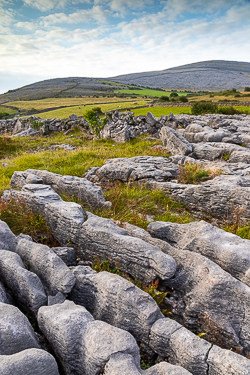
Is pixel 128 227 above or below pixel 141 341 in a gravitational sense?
above

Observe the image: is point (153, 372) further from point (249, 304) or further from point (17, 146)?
point (17, 146)

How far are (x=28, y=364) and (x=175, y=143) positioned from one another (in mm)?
20287

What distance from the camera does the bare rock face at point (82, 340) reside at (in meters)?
4.36

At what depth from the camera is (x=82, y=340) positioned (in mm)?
4668

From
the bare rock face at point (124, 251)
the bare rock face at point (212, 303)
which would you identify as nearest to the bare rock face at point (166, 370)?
the bare rock face at point (212, 303)

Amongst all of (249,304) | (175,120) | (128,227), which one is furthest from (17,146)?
(249,304)

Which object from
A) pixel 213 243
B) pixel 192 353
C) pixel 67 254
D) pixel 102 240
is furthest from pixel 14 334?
pixel 213 243

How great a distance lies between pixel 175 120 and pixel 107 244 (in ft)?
99.1

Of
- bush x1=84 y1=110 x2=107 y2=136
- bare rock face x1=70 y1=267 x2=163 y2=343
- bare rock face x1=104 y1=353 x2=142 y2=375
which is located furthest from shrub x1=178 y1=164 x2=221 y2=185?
bush x1=84 y1=110 x2=107 y2=136

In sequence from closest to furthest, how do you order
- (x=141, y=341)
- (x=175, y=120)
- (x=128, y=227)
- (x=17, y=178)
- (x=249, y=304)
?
(x=141, y=341)
(x=249, y=304)
(x=128, y=227)
(x=17, y=178)
(x=175, y=120)

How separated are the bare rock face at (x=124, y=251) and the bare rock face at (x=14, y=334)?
3.06 meters

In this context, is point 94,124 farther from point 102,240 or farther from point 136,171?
point 102,240

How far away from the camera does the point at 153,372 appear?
4398 mm

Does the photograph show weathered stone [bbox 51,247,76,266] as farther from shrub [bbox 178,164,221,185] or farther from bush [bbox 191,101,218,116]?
bush [bbox 191,101,218,116]
